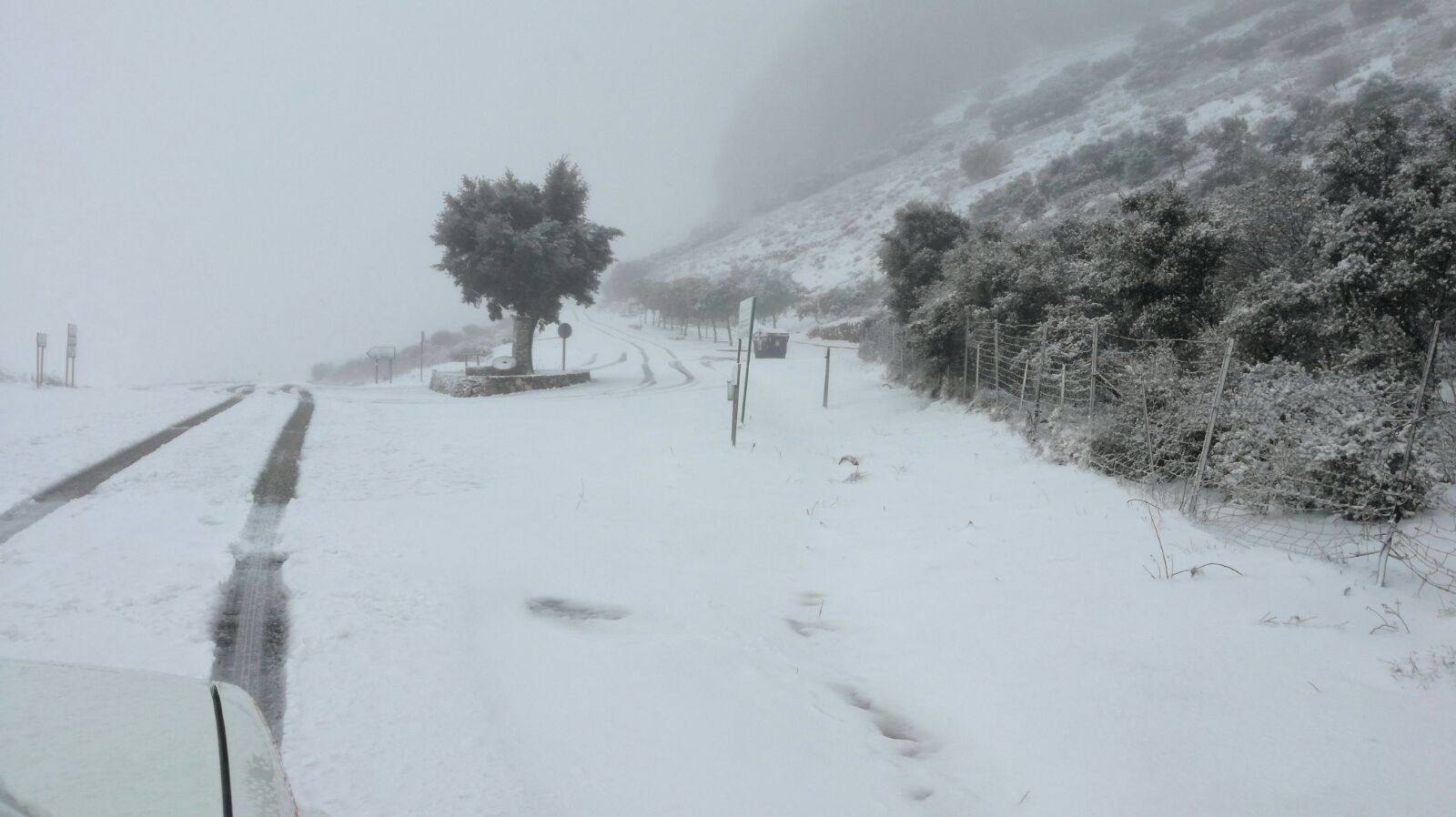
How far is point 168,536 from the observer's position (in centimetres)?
539

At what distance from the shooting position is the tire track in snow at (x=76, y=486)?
215 inches

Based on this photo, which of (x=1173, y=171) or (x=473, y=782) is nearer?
(x=473, y=782)

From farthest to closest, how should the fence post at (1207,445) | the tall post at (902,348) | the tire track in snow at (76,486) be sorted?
1. the tall post at (902,348)
2. the fence post at (1207,445)
3. the tire track in snow at (76,486)

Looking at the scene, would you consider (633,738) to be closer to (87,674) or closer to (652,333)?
(87,674)

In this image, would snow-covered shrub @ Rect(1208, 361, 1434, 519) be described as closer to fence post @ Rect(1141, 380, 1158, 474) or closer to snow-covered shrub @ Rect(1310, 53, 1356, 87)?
fence post @ Rect(1141, 380, 1158, 474)

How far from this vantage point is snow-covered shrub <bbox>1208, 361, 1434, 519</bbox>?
5723 mm

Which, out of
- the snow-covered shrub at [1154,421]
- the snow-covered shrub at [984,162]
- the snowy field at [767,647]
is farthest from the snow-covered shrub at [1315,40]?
the snowy field at [767,647]

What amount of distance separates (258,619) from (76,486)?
433cm

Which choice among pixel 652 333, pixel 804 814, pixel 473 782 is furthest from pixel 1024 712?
pixel 652 333

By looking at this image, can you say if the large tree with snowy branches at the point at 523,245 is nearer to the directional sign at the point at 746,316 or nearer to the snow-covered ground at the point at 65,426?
the snow-covered ground at the point at 65,426

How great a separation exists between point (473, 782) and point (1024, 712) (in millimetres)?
3039

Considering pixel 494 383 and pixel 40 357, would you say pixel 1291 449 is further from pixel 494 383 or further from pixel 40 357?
pixel 40 357

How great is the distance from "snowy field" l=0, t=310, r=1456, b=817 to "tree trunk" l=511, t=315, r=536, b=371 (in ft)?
56.5

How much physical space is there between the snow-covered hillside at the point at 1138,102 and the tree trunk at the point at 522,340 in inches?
674
